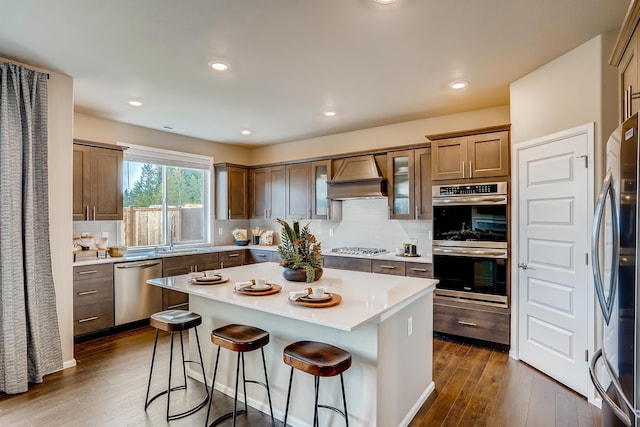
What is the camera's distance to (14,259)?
273 centimetres

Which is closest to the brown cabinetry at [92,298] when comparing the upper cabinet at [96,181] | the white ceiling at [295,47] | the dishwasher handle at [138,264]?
the dishwasher handle at [138,264]

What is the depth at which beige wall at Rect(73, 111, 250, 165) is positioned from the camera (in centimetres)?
443

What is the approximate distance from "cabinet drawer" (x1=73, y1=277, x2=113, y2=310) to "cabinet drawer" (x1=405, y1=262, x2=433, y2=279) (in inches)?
143

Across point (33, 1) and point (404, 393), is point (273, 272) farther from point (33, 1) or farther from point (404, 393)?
point (33, 1)

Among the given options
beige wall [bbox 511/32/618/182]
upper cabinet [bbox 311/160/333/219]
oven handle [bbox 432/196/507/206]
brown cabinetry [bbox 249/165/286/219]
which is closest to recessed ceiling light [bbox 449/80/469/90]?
beige wall [bbox 511/32/618/182]

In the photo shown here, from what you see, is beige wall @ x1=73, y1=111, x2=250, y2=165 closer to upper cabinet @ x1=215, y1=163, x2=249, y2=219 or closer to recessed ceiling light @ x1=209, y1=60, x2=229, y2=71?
upper cabinet @ x1=215, y1=163, x2=249, y2=219

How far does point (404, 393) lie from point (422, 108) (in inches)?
127

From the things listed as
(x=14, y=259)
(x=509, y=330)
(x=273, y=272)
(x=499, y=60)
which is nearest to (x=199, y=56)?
(x=273, y=272)

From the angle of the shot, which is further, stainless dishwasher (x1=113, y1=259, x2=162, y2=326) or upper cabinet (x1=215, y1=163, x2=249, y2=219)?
upper cabinet (x1=215, y1=163, x2=249, y2=219)

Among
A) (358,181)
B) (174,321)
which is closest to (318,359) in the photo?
(174,321)

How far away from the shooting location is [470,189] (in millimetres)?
3742

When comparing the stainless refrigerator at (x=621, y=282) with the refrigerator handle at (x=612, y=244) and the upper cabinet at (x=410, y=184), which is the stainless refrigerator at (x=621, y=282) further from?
the upper cabinet at (x=410, y=184)

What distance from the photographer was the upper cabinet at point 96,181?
157 inches

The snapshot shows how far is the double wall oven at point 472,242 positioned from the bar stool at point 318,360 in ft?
7.61
